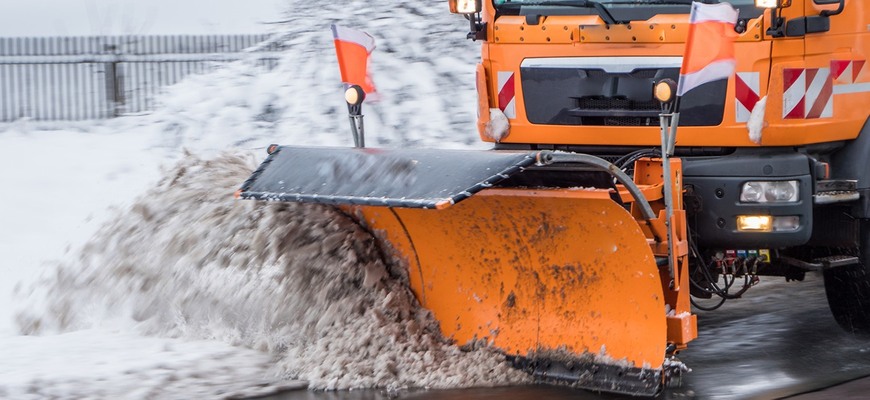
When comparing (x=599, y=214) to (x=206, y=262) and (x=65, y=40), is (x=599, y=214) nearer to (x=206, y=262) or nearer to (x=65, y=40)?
(x=206, y=262)

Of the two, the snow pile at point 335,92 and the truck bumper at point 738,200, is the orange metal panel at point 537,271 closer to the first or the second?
the truck bumper at point 738,200

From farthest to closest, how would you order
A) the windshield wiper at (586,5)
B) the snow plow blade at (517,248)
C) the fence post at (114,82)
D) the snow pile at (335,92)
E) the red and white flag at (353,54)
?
the fence post at (114,82) → the snow pile at (335,92) → the red and white flag at (353,54) → the windshield wiper at (586,5) → the snow plow blade at (517,248)

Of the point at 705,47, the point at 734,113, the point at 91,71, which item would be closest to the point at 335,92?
the point at 91,71

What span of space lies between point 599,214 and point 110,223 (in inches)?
123

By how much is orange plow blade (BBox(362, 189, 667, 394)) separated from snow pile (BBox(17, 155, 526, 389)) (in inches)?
5.5

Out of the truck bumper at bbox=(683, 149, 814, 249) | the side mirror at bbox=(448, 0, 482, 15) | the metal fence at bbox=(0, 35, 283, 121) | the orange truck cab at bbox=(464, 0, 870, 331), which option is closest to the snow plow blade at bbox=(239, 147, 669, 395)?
the orange truck cab at bbox=(464, 0, 870, 331)

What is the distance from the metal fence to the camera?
54.4 feet

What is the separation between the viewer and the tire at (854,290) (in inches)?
247

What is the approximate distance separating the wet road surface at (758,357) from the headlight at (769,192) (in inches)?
32.9

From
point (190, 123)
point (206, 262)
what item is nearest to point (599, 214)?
point (206, 262)

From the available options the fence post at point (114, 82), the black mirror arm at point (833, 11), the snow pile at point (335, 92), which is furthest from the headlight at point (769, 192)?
the fence post at point (114, 82)

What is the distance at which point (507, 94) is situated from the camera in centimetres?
662

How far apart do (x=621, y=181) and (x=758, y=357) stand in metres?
1.70

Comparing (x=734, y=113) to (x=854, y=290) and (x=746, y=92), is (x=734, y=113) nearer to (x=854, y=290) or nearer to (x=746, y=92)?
(x=746, y=92)
